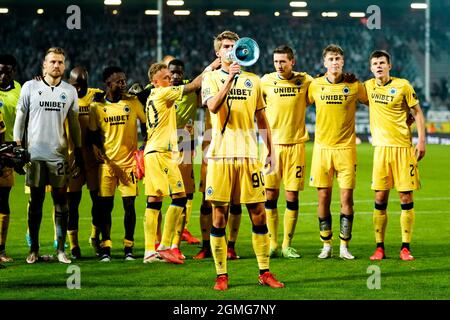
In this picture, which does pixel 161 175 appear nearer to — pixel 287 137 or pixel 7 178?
pixel 287 137

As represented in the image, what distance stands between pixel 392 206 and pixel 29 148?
7548 mm

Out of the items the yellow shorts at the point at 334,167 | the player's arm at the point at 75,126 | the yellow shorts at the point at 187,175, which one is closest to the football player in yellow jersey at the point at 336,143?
the yellow shorts at the point at 334,167

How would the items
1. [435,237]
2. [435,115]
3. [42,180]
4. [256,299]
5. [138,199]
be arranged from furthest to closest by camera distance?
[435,115], [138,199], [435,237], [42,180], [256,299]

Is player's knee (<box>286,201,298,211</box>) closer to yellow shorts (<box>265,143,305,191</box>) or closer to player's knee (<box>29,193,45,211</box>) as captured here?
yellow shorts (<box>265,143,305,191</box>)

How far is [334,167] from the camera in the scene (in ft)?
33.1

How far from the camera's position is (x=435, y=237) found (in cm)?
1167

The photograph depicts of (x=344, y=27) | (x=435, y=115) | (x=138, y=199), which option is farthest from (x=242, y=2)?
(x=138, y=199)

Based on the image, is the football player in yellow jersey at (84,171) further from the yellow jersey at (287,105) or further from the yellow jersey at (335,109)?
the yellow jersey at (335,109)

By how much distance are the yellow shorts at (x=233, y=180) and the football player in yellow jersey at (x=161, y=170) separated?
175 cm

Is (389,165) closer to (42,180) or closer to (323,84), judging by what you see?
(323,84)

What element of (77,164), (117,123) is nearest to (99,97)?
(117,123)

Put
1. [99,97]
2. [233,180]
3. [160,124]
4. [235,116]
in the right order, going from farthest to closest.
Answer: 1. [99,97]
2. [160,124]
3. [233,180]
4. [235,116]

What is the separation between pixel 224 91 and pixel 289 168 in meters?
2.71

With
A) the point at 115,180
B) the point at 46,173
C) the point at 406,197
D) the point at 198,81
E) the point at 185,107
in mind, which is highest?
the point at 198,81
